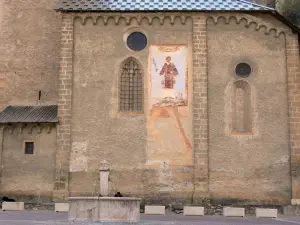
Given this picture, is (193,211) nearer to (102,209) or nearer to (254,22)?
(102,209)

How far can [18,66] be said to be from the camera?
88.7 ft

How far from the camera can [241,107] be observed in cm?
2394

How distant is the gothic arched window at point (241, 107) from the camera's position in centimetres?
2364

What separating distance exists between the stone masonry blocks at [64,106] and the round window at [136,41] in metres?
3.01

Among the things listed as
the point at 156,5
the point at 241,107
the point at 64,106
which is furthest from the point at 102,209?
the point at 156,5

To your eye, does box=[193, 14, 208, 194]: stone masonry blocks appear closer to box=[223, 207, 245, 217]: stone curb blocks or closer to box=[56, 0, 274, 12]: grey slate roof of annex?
box=[56, 0, 274, 12]: grey slate roof of annex

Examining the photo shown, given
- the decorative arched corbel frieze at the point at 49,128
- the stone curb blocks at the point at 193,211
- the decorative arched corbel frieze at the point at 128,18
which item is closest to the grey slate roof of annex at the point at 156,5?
the decorative arched corbel frieze at the point at 128,18

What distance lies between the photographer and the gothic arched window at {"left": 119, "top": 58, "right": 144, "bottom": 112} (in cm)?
2406

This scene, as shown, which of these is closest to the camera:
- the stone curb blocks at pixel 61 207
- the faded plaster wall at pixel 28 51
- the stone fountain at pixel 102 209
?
the stone fountain at pixel 102 209

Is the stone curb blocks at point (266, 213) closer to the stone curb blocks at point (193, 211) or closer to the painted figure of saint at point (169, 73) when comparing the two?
the stone curb blocks at point (193, 211)

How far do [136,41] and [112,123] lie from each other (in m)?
4.42

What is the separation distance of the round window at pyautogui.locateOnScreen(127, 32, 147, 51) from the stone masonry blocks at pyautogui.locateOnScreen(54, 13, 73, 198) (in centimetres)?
301

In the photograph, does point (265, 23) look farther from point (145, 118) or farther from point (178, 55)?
point (145, 118)

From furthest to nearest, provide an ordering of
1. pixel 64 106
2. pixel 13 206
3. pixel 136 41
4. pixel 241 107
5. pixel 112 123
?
pixel 136 41
pixel 241 107
pixel 64 106
pixel 112 123
pixel 13 206
